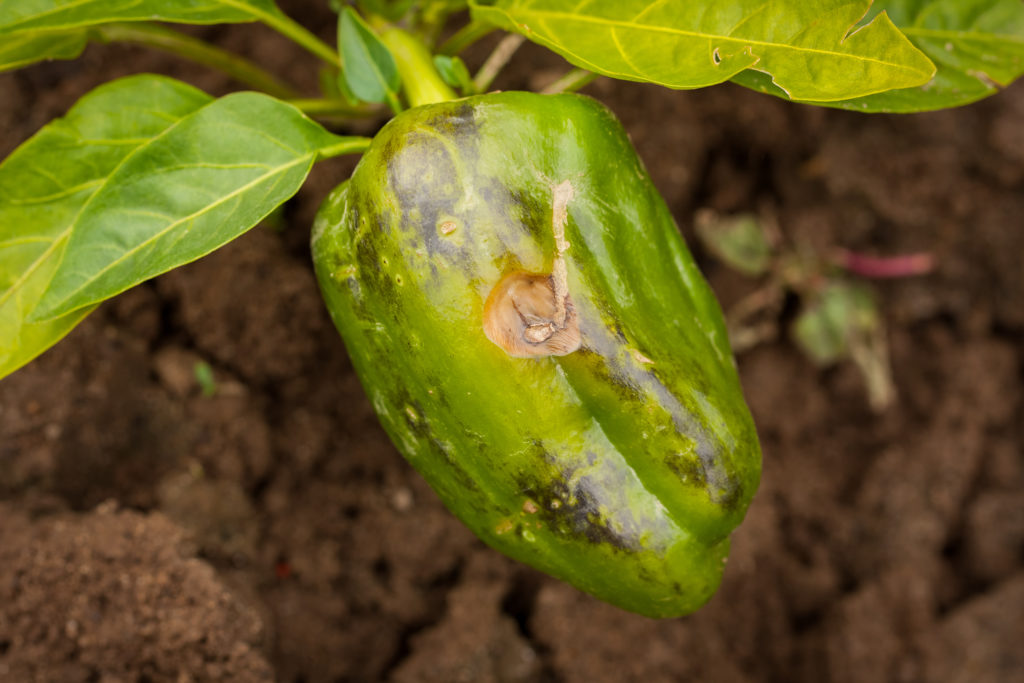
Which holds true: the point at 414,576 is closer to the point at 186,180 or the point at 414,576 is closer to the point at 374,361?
the point at 374,361

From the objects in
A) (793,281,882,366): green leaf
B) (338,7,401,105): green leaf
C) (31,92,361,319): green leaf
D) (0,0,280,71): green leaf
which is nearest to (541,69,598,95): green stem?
(338,7,401,105): green leaf

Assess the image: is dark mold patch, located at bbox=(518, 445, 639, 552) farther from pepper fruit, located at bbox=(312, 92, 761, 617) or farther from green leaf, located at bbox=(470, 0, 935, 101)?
green leaf, located at bbox=(470, 0, 935, 101)

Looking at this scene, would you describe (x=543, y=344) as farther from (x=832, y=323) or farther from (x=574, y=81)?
(x=832, y=323)

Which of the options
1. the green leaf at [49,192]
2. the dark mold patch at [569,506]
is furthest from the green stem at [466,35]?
the dark mold patch at [569,506]

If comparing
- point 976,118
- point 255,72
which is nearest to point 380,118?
point 255,72

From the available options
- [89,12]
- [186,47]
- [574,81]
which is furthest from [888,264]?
[89,12]
